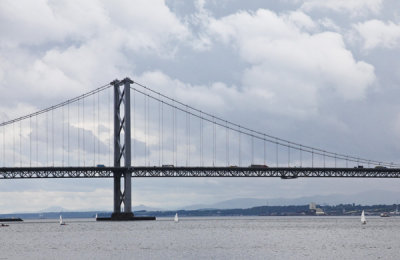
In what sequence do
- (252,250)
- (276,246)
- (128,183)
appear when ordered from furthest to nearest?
(128,183) < (276,246) < (252,250)

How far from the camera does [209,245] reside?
65.7m

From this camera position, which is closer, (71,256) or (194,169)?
(71,256)

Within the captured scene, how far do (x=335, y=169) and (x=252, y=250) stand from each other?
8114 cm

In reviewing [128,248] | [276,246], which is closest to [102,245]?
[128,248]

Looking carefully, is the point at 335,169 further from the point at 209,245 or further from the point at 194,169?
the point at 209,245

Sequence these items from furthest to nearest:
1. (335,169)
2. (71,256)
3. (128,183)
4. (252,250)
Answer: (335,169), (128,183), (252,250), (71,256)

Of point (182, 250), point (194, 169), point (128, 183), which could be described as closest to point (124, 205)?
point (128, 183)

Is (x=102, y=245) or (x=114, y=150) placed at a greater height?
(x=114, y=150)

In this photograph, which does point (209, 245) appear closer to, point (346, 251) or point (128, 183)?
point (346, 251)

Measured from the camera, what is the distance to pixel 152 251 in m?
59.3

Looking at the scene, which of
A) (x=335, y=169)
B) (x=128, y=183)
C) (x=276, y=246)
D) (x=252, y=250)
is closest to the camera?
(x=252, y=250)

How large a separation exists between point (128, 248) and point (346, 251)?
16.7 meters

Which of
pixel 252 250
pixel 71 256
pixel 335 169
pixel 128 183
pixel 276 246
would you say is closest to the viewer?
pixel 71 256

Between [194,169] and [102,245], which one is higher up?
[194,169]
